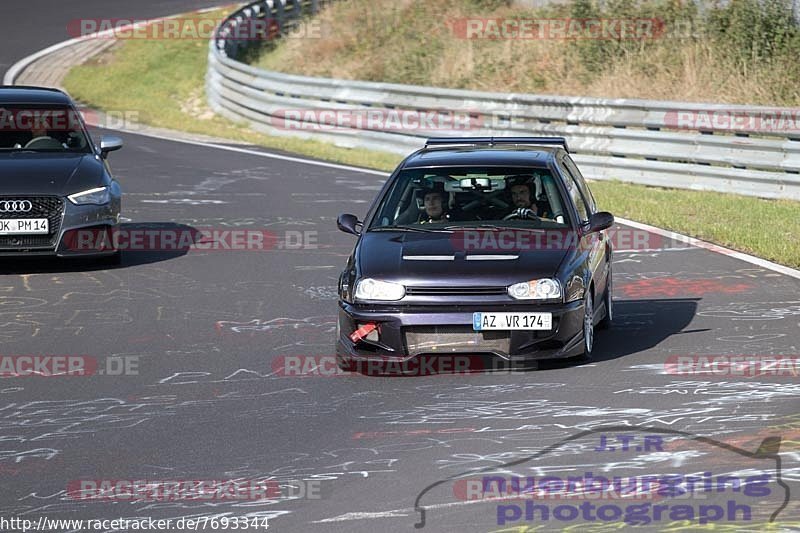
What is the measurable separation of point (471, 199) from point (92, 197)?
16.7ft

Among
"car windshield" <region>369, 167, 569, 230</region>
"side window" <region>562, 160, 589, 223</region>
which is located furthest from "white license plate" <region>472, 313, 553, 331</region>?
"side window" <region>562, 160, 589, 223</region>

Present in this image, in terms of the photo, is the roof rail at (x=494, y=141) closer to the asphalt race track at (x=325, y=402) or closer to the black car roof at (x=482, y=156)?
the black car roof at (x=482, y=156)

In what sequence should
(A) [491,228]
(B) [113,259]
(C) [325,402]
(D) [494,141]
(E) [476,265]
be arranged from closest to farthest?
(C) [325,402] → (E) [476,265] → (A) [491,228] → (D) [494,141] → (B) [113,259]

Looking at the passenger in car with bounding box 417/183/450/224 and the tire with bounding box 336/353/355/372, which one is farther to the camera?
the passenger in car with bounding box 417/183/450/224

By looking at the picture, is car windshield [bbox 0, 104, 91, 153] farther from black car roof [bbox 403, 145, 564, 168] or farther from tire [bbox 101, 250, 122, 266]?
black car roof [bbox 403, 145, 564, 168]

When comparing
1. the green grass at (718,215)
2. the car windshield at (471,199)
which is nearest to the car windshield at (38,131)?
the car windshield at (471,199)

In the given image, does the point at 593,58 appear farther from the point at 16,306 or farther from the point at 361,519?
the point at 361,519

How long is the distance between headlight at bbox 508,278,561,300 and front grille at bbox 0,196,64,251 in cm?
608

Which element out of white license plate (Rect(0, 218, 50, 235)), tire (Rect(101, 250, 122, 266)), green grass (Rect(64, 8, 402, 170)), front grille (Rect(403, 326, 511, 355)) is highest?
front grille (Rect(403, 326, 511, 355))

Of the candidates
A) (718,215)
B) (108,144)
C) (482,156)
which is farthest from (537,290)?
(718,215)

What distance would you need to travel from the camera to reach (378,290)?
937 centimetres

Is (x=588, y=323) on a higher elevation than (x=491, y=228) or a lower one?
lower

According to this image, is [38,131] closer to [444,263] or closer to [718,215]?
[444,263]

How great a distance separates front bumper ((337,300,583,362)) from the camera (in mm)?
9172
